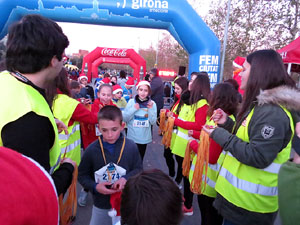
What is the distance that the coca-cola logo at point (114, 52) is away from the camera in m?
18.3

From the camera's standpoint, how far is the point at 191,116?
2953 millimetres

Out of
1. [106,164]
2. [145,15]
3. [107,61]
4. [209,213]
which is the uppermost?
[145,15]

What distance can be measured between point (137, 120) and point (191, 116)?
987 millimetres

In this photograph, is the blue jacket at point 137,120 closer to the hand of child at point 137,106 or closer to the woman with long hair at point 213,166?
the hand of child at point 137,106

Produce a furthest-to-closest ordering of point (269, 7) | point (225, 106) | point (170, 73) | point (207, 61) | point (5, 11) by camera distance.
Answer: point (170, 73)
point (269, 7)
point (207, 61)
point (5, 11)
point (225, 106)

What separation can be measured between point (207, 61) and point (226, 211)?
529 cm

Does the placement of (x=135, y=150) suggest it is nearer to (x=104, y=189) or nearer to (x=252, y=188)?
(x=104, y=189)

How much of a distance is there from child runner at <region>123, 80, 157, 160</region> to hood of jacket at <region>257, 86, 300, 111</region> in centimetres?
222

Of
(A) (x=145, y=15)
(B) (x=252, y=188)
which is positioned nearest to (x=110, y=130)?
(B) (x=252, y=188)

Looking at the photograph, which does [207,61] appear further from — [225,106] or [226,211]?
[226,211]

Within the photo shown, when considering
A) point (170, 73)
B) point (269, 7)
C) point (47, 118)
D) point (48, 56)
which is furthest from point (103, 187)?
point (170, 73)

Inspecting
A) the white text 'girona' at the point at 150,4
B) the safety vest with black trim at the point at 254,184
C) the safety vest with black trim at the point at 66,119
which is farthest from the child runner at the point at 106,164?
the white text 'girona' at the point at 150,4

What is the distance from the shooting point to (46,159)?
1025mm

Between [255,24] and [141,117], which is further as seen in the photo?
[255,24]
